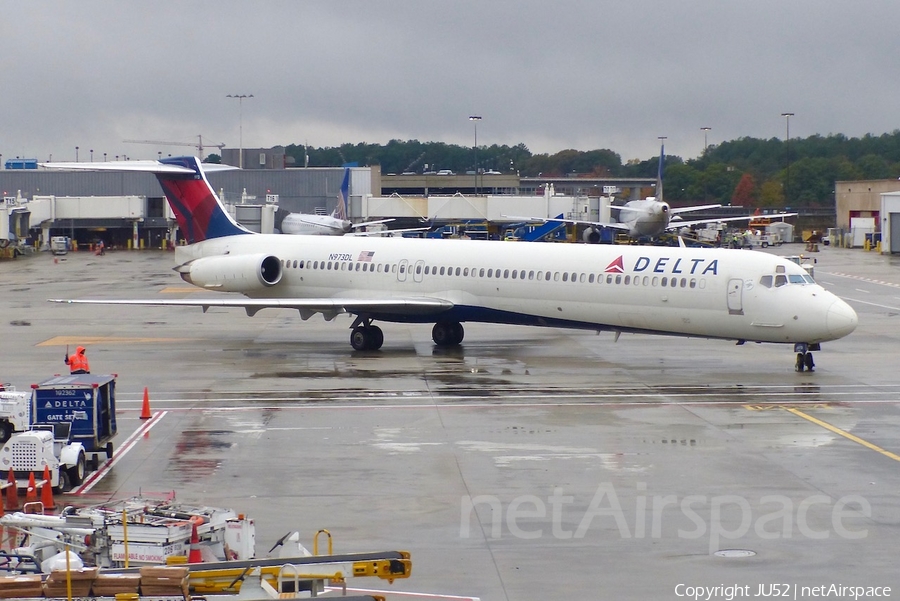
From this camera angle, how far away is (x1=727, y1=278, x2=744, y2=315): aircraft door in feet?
86.1

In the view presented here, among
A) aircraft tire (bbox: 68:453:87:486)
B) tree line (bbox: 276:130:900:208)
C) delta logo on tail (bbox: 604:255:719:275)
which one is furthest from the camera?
tree line (bbox: 276:130:900:208)

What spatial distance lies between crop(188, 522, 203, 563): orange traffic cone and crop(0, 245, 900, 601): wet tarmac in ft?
3.12

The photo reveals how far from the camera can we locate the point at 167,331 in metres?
37.3

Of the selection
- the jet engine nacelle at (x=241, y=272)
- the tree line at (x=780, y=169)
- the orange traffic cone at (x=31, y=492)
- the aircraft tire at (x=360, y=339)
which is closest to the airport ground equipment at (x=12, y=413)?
the orange traffic cone at (x=31, y=492)

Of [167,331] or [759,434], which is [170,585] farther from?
[167,331]

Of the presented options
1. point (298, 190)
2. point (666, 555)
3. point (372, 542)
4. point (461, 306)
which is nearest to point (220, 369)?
point (461, 306)

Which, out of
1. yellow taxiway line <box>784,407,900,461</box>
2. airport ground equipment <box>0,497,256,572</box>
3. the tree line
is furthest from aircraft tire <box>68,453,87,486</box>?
the tree line

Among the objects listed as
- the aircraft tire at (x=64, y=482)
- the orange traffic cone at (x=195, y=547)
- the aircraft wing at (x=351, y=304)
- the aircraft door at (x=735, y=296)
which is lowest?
the aircraft tire at (x=64, y=482)

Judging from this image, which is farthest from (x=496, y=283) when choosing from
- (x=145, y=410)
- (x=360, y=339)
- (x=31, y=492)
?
(x=31, y=492)

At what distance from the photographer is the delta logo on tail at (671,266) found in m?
27.0

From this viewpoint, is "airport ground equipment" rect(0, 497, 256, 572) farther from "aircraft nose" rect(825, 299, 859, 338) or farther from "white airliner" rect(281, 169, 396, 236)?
"white airliner" rect(281, 169, 396, 236)

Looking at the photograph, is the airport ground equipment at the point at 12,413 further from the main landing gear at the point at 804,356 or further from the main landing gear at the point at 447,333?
the main landing gear at the point at 804,356

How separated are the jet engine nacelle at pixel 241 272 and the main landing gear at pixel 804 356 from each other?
15.7m

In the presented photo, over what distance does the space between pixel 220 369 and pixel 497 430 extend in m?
10.7
